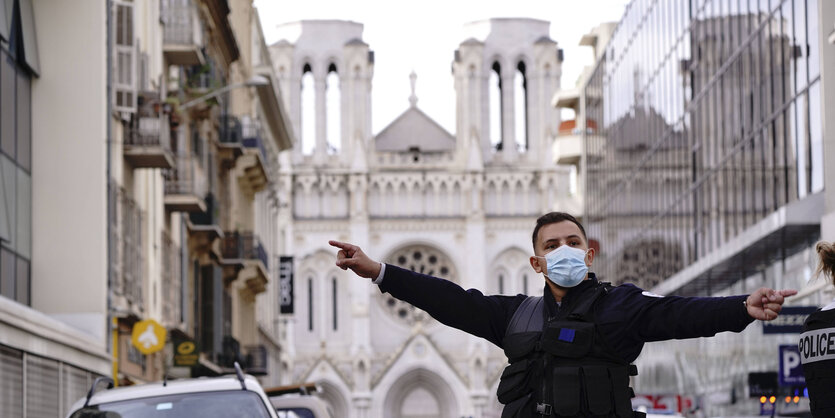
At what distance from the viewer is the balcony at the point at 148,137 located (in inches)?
1276

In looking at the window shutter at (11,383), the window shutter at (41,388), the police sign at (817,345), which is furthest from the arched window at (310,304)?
the police sign at (817,345)

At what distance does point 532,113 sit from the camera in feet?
325

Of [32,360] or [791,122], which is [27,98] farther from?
[791,122]

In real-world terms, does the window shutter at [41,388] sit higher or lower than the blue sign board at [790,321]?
lower

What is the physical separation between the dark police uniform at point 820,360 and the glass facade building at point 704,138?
2048cm

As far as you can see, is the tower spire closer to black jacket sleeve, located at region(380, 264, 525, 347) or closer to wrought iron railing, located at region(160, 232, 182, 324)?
wrought iron railing, located at region(160, 232, 182, 324)

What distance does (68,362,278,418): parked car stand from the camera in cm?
1266

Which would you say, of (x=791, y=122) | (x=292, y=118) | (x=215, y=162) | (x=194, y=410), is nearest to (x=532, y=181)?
(x=292, y=118)

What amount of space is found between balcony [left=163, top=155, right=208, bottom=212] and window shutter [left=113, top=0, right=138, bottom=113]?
7.06m

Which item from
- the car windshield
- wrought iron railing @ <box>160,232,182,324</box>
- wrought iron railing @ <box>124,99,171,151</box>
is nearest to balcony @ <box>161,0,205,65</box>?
wrought iron railing @ <box>160,232,182,324</box>

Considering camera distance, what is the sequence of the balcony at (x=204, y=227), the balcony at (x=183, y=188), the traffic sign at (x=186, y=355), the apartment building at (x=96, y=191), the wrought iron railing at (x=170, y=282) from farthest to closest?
the balcony at (x=204, y=227), the balcony at (x=183, y=188), the wrought iron railing at (x=170, y=282), the traffic sign at (x=186, y=355), the apartment building at (x=96, y=191)

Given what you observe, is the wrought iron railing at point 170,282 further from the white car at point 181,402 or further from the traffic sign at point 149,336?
the white car at point 181,402

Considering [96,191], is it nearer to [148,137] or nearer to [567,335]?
[148,137]

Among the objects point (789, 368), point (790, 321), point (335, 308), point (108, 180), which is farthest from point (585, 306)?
point (335, 308)
